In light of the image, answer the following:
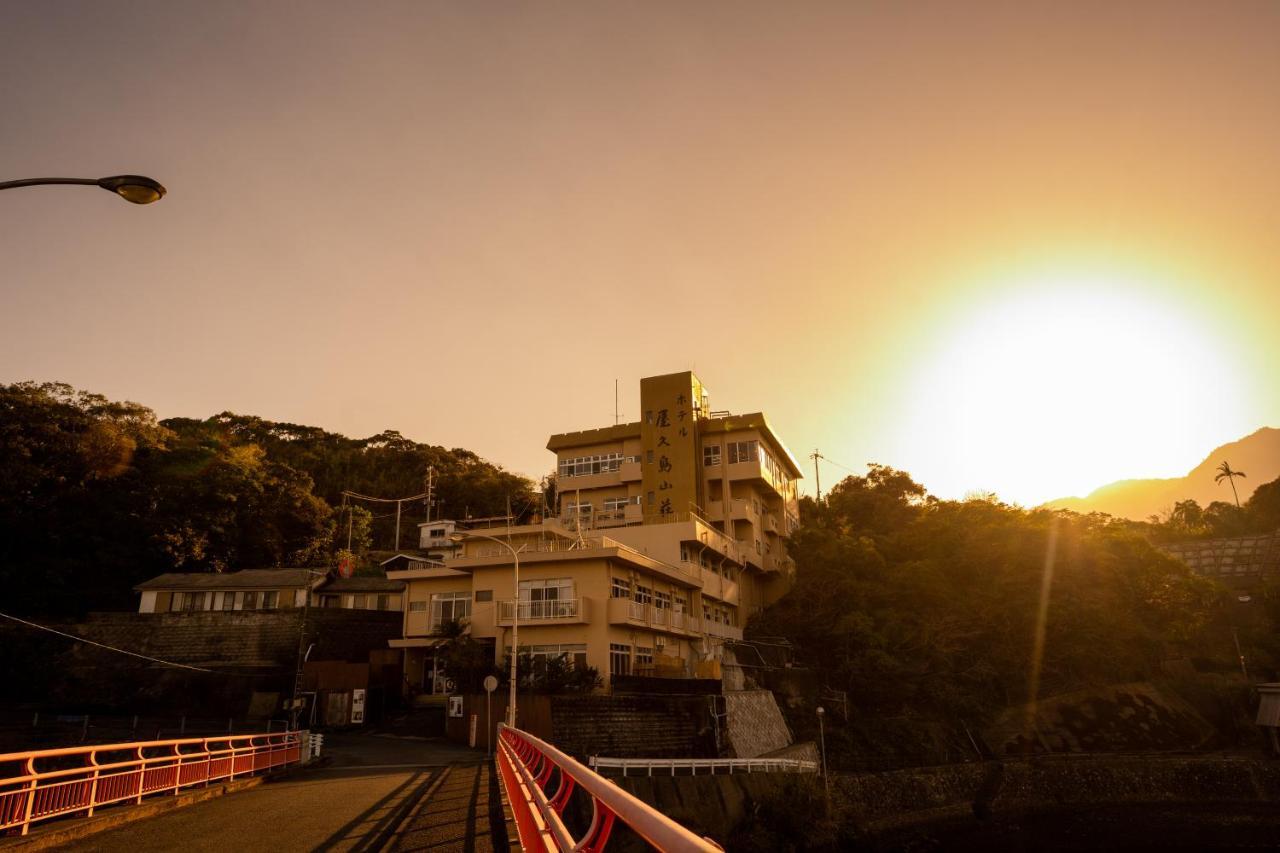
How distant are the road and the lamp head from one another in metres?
8.25

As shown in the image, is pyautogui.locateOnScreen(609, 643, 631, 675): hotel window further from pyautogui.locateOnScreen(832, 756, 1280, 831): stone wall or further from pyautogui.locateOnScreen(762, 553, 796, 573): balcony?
pyautogui.locateOnScreen(762, 553, 796, 573): balcony

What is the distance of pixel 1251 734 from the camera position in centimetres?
4450

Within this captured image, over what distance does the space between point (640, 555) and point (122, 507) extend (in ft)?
144

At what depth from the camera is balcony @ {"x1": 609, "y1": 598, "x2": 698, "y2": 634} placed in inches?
1428

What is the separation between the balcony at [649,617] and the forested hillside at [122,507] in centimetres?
3873

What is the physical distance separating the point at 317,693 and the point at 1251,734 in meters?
52.5

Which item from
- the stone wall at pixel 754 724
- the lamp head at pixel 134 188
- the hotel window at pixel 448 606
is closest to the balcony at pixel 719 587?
the stone wall at pixel 754 724

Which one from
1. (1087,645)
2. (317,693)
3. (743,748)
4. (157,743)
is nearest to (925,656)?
(1087,645)

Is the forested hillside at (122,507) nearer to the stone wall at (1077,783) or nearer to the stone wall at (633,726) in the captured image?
the stone wall at (633,726)

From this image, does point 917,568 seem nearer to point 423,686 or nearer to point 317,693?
point 423,686

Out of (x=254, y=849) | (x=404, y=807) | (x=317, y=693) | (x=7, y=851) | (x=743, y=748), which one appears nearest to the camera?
(x=7, y=851)

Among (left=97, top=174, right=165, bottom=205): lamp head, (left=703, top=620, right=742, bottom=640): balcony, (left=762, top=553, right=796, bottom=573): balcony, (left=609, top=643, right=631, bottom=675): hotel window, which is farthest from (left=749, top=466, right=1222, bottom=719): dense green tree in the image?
(left=97, top=174, right=165, bottom=205): lamp head

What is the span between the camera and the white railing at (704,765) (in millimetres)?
25078

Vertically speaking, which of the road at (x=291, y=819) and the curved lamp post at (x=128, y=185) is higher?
the curved lamp post at (x=128, y=185)
